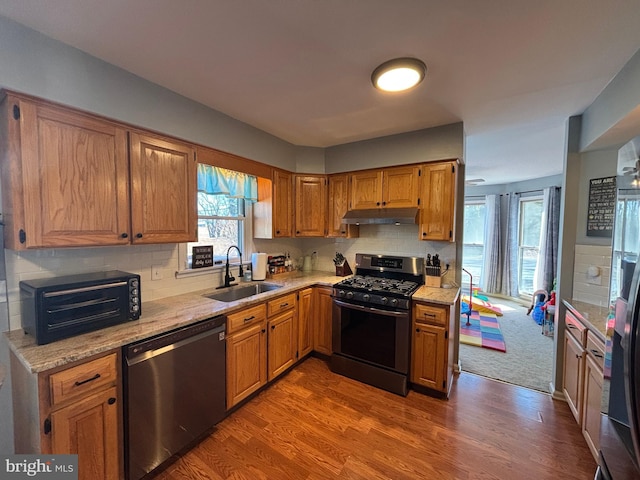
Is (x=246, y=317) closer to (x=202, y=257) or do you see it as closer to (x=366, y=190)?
(x=202, y=257)

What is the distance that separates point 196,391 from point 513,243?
6.46 meters

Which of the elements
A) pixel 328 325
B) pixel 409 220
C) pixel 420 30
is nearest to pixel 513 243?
pixel 409 220

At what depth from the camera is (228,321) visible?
206 cm

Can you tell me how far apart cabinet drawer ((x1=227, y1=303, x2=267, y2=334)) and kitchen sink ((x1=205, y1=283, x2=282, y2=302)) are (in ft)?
1.16

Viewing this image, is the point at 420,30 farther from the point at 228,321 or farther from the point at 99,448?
the point at 99,448

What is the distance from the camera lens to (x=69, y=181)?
1534mm

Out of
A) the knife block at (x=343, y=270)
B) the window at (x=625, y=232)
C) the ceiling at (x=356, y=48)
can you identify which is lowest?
the knife block at (x=343, y=270)

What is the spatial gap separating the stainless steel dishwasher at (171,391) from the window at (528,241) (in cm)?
625

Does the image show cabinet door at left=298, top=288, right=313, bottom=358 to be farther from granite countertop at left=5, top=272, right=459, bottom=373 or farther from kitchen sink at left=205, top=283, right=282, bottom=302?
kitchen sink at left=205, top=283, right=282, bottom=302

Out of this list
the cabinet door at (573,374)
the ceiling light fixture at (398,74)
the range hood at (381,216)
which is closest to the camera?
the ceiling light fixture at (398,74)

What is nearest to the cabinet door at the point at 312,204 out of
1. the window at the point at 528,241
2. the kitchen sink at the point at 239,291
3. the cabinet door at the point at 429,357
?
the kitchen sink at the point at 239,291

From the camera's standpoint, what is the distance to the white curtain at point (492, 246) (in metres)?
5.92

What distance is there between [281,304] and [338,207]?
1.39 metres

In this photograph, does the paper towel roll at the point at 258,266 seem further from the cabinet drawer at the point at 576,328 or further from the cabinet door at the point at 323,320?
the cabinet drawer at the point at 576,328
